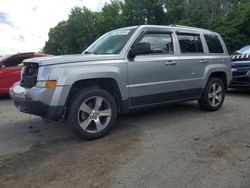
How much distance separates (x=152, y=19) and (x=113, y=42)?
42.7m

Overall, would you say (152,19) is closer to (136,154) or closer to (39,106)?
(39,106)

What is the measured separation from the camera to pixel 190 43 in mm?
6391

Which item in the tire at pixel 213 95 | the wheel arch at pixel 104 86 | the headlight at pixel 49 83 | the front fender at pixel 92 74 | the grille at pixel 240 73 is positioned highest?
the front fender at pixel 92 74

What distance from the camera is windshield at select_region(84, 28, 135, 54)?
5371mm

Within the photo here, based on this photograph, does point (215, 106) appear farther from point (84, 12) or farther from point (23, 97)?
point (84, 12)

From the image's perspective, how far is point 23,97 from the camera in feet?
15.4

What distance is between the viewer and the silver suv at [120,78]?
452cm

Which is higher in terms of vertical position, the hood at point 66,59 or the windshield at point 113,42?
the windshield at point 113,42

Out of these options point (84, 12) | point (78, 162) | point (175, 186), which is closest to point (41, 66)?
point (78, 162)

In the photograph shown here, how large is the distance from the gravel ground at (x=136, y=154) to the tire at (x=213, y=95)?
461 millimetres

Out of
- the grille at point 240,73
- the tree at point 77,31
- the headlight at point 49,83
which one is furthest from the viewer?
the tree at point 77,31

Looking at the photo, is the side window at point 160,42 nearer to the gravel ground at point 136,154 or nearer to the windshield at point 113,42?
the windshield at point 113,42

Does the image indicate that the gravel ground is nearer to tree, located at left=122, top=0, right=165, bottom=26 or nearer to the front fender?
the front fender

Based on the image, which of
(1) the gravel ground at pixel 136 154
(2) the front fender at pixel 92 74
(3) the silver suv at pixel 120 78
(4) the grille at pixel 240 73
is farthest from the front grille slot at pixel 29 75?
(4) the grille at pixel 240 73
